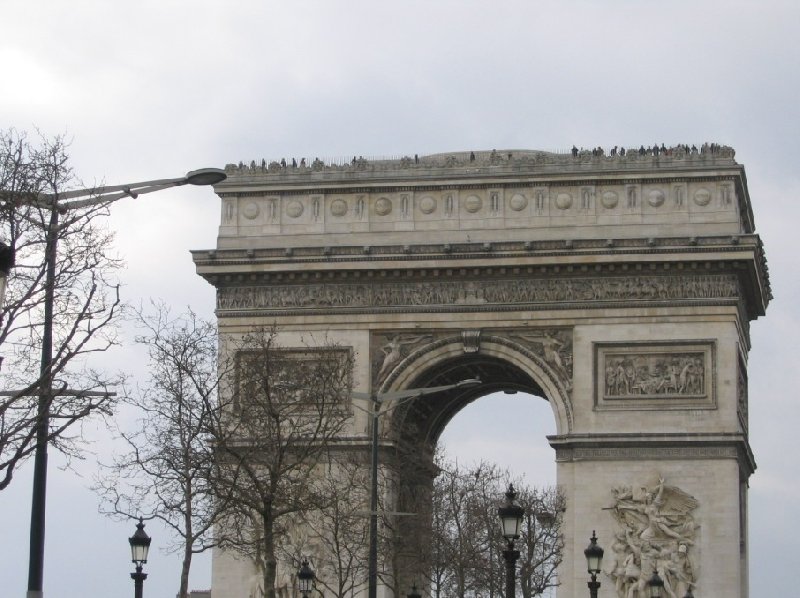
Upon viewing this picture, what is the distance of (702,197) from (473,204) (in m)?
6.26

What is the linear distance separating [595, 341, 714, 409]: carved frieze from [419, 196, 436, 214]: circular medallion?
6.07 meters

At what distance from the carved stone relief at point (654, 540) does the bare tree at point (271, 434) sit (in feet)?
26.0

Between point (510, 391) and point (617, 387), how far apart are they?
658 cm

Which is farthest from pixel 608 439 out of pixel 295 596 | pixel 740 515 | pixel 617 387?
pixel 295 596

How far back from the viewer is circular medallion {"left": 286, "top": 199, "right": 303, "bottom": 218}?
56656mm

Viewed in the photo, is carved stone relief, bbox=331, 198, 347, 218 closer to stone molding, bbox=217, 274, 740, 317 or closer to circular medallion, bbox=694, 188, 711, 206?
stone molding, bbox=217, 274, 740, 317

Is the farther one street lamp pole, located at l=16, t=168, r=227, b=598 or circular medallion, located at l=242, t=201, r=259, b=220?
circular medallion, located at l=242, t=201, r=259, b=220

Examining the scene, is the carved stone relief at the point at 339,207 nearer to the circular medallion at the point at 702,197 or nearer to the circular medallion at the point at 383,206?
the circular medallion at the point at 383,206

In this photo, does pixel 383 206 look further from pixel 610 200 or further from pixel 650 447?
pixel 650 447

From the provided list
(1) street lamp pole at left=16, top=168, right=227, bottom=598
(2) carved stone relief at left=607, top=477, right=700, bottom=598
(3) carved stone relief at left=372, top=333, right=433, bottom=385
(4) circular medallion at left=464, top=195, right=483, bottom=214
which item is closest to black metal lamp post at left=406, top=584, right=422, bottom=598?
(2) carved stone relief at left=607, top=477, right=700, bottom=598

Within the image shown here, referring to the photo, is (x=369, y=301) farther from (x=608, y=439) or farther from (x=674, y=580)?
(x=674, y=580)

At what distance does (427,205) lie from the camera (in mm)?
56094

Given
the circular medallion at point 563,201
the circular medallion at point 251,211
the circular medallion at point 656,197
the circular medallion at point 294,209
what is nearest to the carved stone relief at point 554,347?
the circular medallion at point 563,201

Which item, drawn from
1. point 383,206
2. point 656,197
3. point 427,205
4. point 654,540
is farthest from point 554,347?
point 383,206
